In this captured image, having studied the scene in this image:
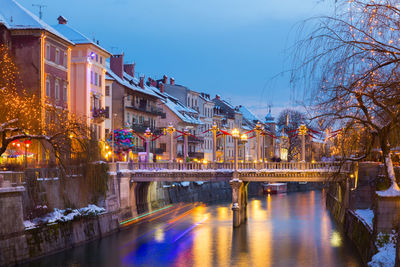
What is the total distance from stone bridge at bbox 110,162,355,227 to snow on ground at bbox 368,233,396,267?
24.2 m

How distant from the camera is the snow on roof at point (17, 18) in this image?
53688 mm

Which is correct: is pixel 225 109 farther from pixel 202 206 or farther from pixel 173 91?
pixel 202 206

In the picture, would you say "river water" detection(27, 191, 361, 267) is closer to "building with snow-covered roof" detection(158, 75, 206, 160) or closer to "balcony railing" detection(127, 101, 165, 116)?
"balcony railing" detection(127, 101, 165, 116)

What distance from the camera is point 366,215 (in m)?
43.1

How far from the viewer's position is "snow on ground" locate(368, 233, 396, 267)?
2666 cm

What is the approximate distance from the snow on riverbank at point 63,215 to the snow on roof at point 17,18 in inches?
617

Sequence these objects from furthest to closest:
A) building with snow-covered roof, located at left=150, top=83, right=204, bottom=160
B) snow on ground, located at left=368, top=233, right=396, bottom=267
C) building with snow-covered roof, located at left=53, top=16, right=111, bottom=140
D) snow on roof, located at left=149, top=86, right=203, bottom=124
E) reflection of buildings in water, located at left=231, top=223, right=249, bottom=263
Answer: snow on roof, located at left=149, top=86, right=203, bottom=124, building with snow-covered roof, located at left=150, top=83, right=204, bottom=160, building with snow-covered roof, located at left=53, top=16, right=111, bottom=140, reflection of buildings in water, located at left=231, top=223, right=249, bottom=263, snow on ground, located at left=368, top=233, right=396, bottom=267

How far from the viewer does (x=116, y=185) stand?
5688 centimetres

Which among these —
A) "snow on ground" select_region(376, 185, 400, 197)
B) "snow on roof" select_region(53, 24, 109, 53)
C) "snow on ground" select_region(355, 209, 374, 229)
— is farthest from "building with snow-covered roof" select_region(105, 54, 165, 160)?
"snow on ground" select_region(376, 185, 400, 197)

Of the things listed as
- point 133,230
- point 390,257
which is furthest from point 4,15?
point 390,257

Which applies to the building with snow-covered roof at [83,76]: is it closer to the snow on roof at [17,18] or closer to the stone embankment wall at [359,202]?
→ the snow on roof at [17,18]

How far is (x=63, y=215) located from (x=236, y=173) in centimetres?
1852

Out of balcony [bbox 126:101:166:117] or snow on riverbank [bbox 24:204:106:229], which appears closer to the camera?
snow on riverbank [bbox 24:204:106:229]

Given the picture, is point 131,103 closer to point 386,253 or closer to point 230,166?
point 230,166
